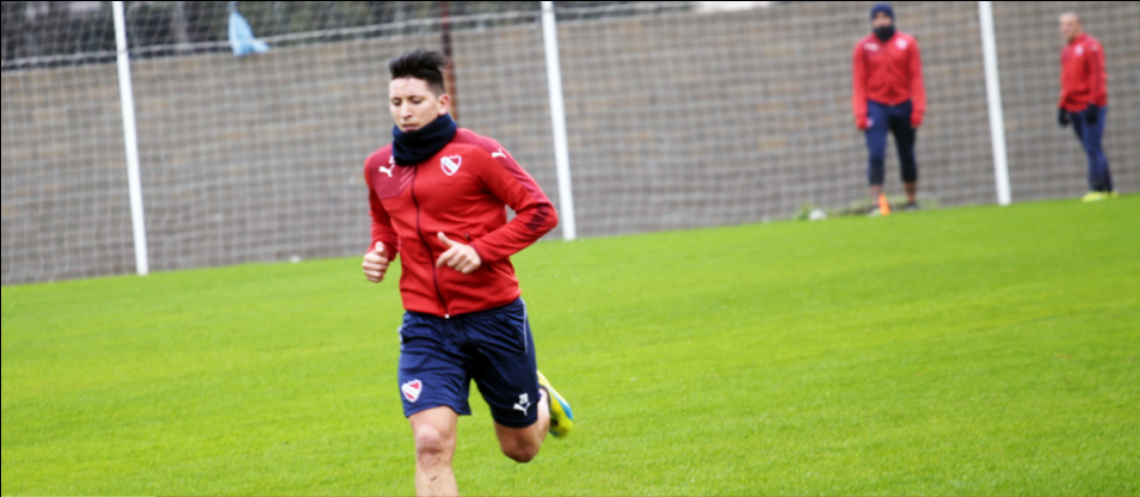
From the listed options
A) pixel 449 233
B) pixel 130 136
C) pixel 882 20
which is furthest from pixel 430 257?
pixel 882 20

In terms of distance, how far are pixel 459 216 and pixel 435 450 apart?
2.69 ft

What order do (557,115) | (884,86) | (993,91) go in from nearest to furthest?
(884,86) → (557,115) → (993,91)

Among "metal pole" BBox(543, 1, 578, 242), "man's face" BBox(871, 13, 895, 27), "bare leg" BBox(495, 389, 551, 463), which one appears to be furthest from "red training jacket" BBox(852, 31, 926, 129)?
"bare leg" BBox(495, 389, 551, 463)

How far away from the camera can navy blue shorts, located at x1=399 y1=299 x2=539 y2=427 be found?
3738 mm

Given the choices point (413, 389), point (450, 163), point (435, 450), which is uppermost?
point (450, 163)

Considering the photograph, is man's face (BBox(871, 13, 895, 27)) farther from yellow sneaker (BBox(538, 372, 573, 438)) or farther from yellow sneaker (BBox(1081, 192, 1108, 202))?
yellow sneaker (BBox(538, 372, 573, 438))

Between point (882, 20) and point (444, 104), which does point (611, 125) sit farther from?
point (444, 104)

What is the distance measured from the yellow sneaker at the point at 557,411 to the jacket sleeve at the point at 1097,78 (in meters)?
9.54

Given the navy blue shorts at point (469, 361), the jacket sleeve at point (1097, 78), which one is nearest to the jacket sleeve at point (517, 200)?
the navy blue shorts at point (469, 361)

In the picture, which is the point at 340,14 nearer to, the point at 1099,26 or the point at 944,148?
the point at 944,148

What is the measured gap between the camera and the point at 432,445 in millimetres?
3523

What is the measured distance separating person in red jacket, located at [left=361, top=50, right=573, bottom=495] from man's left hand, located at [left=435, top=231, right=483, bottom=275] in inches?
3.6

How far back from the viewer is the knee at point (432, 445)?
11.5 ft

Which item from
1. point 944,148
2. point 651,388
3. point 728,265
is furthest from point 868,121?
point 651,388
